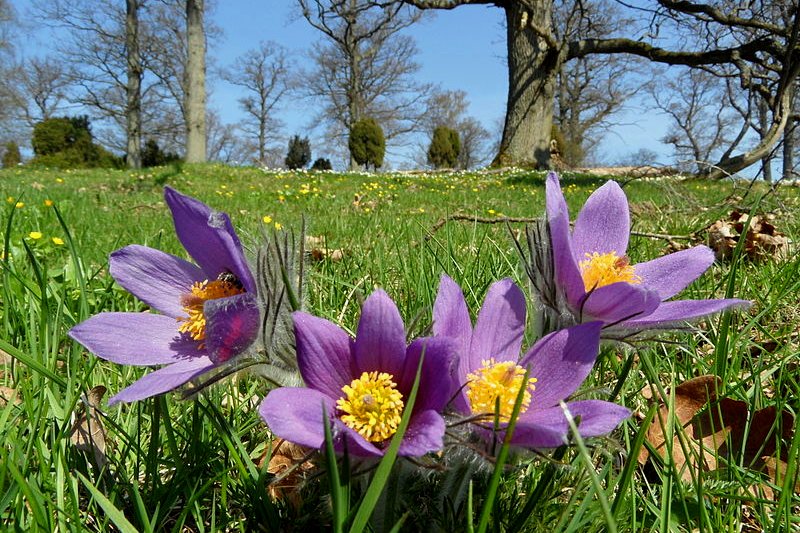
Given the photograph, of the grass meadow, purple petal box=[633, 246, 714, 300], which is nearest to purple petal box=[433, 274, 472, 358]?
the grass meadow

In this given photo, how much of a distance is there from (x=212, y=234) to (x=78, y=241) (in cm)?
293

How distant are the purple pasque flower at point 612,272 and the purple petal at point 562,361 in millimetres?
81

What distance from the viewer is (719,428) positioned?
1.30 m

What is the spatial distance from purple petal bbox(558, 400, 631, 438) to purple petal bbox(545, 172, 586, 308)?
0.19 metres

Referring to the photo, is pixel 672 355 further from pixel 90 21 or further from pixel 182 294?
pixel 90 21

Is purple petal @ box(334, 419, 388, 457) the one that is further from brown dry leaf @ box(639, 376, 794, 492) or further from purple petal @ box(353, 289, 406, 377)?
brown dry leaf @ box(639, 376, 794, 492)

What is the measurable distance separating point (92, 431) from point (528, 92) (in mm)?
18554

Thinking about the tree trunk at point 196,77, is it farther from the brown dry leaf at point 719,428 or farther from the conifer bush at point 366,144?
the brown dry leaf at point 719,428

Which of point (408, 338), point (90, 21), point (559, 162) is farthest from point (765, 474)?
point (90, 21)

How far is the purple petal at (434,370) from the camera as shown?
0.61 m

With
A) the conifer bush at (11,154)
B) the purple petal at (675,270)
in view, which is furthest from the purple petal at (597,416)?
the conifer bush at (11,154)

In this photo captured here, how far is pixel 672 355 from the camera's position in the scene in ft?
5.31

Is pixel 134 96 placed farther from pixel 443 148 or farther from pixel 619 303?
pixel 619 303

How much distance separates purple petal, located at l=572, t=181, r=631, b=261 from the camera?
3.33 ft
